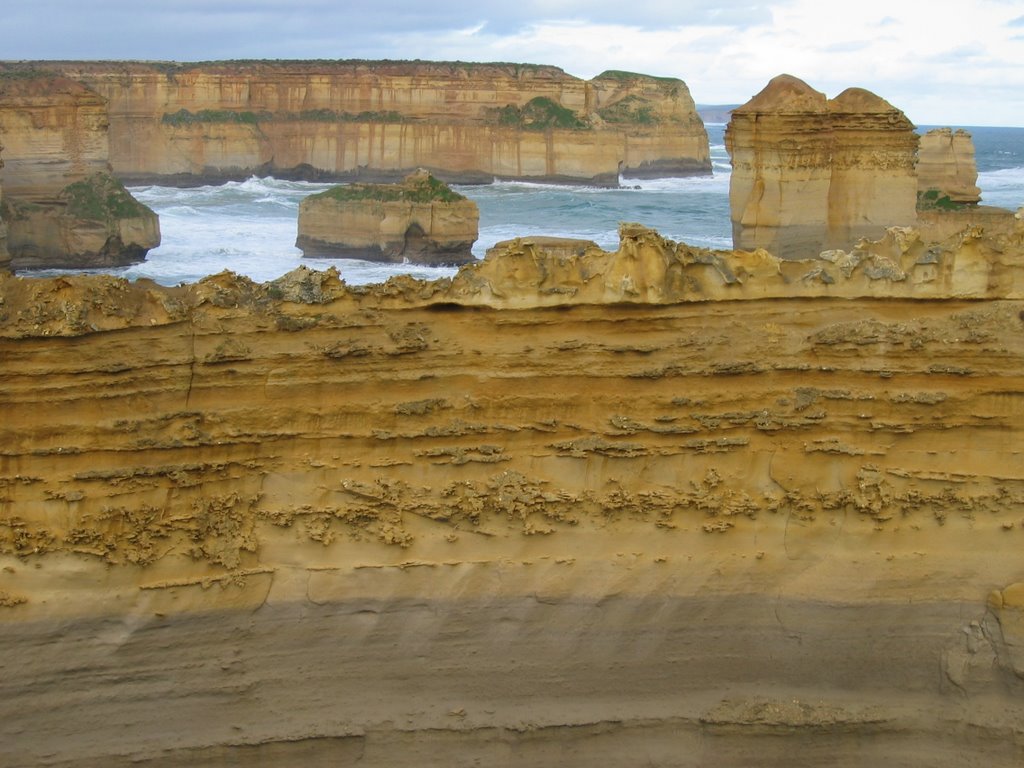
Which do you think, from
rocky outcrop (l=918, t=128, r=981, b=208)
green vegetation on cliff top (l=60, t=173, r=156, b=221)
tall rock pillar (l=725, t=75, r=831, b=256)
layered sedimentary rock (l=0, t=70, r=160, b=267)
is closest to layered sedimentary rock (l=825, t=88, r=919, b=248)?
tall rock pillar (l=725, t=75, r=831, b=256)

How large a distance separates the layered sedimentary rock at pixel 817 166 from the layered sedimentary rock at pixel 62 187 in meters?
19.8

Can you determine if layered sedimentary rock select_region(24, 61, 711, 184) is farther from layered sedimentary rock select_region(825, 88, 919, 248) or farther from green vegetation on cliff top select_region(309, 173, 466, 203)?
layered sedimentary rock select_region(825, 88, 919, 248)

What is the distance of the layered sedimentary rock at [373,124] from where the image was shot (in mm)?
66062

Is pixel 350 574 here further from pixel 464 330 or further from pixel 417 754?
pixel 464 330

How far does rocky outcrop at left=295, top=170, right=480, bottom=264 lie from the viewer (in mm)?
36781

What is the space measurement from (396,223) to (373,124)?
1349 inches

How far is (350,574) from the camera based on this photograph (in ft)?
26.4

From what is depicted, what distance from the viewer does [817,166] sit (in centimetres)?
2016

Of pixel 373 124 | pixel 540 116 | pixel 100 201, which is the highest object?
pixel 540 116

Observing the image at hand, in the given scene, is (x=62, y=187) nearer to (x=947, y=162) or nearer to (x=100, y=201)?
(x=100, y=201)

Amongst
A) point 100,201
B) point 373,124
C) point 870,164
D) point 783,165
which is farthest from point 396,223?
point 373,124

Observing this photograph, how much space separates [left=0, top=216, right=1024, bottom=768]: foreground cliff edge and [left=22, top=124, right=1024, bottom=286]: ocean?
16.7 metres

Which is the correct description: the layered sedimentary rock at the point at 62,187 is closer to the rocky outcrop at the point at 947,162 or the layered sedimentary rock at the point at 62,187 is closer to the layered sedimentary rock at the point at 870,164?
the rocky outcrop at the point at 947,162

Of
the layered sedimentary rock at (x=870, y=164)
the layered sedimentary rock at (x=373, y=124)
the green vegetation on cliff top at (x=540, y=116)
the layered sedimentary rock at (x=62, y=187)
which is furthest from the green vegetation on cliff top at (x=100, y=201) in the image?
the green vegetation on cliff top at (x=540, y=116)
